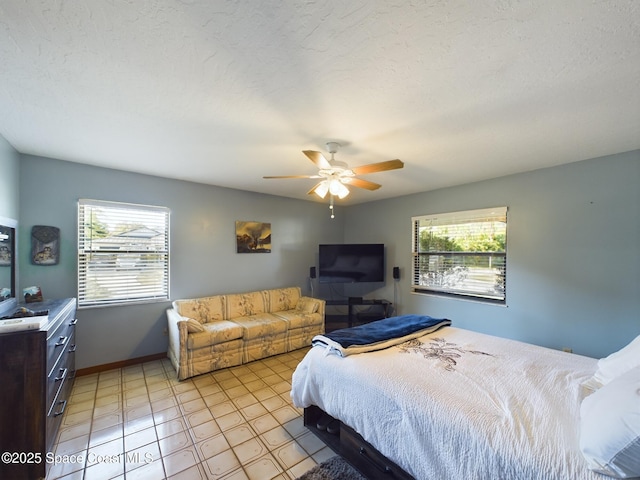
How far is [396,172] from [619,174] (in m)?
2.14

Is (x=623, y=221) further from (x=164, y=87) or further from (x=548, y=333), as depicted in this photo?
(x=164, y=87)

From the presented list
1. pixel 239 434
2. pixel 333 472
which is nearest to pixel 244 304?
pixel 239 434

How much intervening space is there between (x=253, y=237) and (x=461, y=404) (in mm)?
3708

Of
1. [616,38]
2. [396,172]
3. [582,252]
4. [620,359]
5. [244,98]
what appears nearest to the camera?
[616,38]

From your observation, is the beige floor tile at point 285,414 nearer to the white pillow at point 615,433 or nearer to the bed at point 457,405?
the bed at point 457,405

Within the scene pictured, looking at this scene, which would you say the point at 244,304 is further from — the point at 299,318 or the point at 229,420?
the point at 229,420

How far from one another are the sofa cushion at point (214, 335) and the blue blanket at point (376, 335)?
→ 4.70 ft

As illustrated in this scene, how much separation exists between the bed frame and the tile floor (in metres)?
0.10

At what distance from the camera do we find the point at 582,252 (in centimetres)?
291

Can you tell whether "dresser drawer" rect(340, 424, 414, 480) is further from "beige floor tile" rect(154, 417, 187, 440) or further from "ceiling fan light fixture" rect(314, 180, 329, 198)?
"ceiling fan light fixture" rect(314, 180, 329, 198)

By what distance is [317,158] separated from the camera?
6.95 feet

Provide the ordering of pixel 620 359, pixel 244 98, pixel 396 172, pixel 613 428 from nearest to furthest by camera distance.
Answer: pixel 613 428 < pixel 620 359 < pixel 244 98 < pixel 396 172

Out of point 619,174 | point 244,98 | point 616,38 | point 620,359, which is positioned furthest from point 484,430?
point 619,174

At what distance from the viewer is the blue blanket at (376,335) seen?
2097 mm
